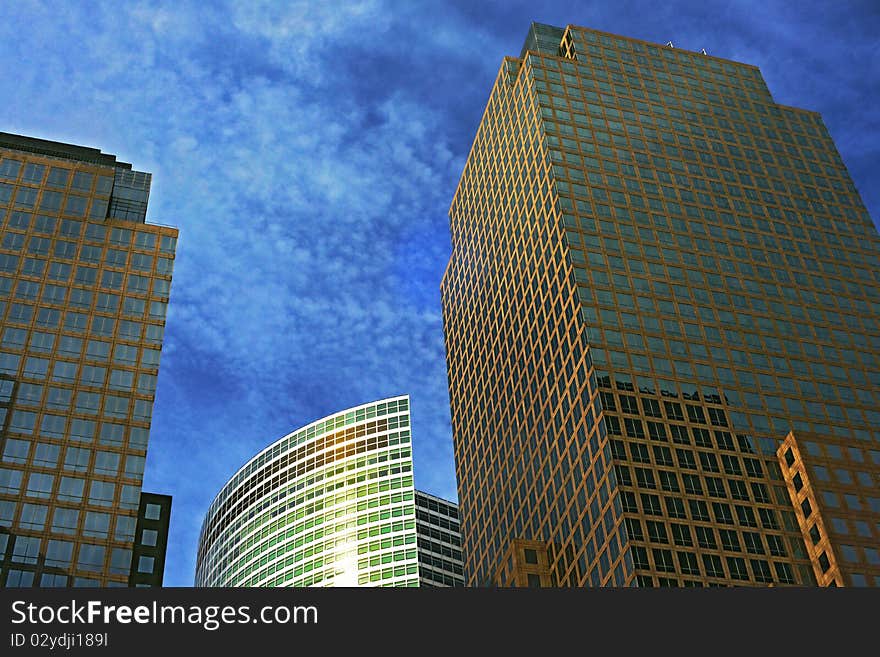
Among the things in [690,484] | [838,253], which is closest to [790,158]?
[838,253]

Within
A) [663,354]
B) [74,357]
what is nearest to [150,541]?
[74,357]

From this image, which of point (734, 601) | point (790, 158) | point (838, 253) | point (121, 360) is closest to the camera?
point (734, 601)

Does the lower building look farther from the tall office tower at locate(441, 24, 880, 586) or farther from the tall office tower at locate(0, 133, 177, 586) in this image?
the tall office tower at locate(441, 24, 880, 586)

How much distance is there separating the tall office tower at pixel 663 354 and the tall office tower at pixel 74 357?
2168 inches

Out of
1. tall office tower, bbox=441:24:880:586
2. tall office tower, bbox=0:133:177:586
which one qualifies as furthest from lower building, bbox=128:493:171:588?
tall office tower, bbox=441:24:880:586

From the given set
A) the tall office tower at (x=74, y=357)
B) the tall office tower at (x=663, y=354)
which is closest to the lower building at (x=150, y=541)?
the tall office tower at (x=74, y=357)

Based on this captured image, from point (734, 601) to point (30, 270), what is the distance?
120m

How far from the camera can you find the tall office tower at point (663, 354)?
13412 cm

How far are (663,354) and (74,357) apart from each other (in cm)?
7727

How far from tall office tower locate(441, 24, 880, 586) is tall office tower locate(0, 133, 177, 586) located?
55071 mm

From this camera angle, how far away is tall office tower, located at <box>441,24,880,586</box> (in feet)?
440

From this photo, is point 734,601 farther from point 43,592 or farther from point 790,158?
point 790,158

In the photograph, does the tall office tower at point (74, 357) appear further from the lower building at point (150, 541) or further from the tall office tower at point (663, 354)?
the tall office tower at point (663, 354)

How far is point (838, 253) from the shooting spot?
181 metres
